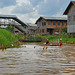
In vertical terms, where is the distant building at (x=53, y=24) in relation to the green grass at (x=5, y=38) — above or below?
above

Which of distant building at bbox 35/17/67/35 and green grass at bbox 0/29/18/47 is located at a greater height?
distant building at bbox 35/17/67/35

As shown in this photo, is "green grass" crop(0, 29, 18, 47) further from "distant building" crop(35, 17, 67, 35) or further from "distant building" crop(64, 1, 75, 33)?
"distant building" crop(35, 17, 67, 35)

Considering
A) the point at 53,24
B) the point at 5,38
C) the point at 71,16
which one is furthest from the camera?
the point at 53,24

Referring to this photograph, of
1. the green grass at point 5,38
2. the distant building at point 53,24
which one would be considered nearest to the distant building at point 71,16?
the green grass at point 5,38

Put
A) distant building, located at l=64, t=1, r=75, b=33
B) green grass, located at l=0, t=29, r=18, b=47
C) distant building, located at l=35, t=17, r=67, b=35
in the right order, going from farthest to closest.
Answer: distant building, located at l=35, t=17, r=67, b=35 → distant building, located at l=64, t=1, r=75, b=33 → green grass, located at l=0, t=29, r=18, b=47

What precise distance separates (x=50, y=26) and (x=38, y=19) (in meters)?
7.35

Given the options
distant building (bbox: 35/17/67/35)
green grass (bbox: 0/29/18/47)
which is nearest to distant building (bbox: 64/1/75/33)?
green grass (bbox: 0/29/18/47)

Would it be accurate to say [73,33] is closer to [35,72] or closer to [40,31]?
[40,31]

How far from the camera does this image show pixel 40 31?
6881cm

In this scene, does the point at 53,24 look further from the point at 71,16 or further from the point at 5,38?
the point at 5,38

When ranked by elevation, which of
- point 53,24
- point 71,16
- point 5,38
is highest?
point 53,24

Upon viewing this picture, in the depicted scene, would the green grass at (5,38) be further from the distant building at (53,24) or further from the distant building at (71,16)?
the distant building at (53,24)

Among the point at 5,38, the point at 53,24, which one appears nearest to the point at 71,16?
the point at 5,38

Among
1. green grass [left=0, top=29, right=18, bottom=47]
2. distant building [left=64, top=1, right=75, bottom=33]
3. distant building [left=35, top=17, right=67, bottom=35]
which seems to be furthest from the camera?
distant building [left=35, top=17, right=67, bottom=35]
